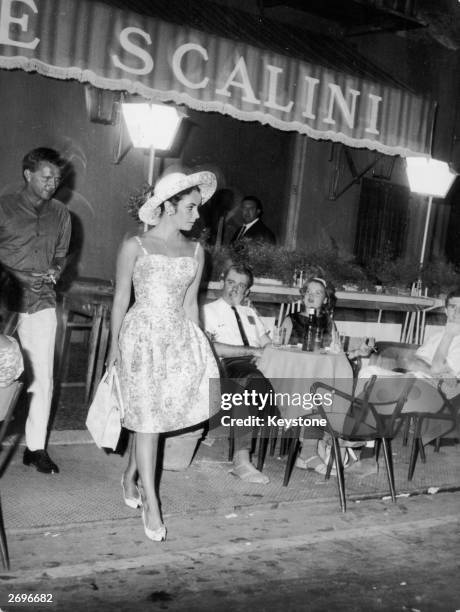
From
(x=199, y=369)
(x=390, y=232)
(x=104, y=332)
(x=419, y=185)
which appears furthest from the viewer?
(x=390, y=232)

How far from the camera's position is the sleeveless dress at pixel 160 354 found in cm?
498

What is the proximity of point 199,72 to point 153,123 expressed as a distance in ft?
5.46

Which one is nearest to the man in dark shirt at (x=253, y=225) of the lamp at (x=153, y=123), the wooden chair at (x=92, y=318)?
the lamp at (x=153, y=123)

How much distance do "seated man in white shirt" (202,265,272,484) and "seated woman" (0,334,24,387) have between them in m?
2.50

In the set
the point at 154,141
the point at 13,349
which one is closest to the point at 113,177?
the point at 154,141

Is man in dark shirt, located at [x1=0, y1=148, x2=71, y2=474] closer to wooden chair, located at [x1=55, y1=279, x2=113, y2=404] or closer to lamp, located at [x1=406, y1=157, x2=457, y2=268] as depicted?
wooden chair, located at [x1=55, y1=279, x2=113, y2=404]

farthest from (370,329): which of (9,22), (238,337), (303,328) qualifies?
(9,22)

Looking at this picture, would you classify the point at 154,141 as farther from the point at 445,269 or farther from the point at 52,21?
the point at 445,269

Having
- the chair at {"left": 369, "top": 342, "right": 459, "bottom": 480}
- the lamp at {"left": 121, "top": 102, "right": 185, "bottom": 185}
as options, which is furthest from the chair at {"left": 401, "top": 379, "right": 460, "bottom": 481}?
the lamp at {"left": 121, "top": 102, "right": 185, "bottom": 185}

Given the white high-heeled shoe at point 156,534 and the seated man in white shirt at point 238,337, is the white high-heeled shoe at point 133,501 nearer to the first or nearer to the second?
the white high-heeled shoe at point 156,534

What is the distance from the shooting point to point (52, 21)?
655 centimetres

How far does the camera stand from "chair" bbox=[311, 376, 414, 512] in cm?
590

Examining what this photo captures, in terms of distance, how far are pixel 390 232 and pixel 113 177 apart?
5.19 meters

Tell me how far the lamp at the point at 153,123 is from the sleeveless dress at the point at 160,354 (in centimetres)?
392
